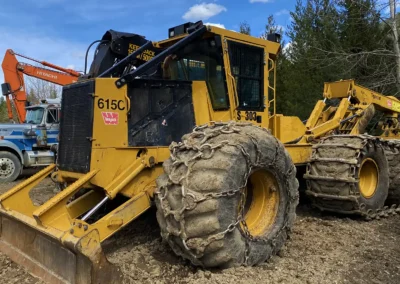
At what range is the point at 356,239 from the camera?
503 cm

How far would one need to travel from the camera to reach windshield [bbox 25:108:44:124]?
12773 mm

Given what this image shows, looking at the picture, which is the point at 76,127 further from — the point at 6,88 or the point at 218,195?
the point at 6,88

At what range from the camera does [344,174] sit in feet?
18.1

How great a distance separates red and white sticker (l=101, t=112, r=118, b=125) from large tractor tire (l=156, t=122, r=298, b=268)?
77 cm

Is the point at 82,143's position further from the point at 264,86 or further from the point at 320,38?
the point at 320,38

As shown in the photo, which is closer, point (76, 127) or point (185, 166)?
point (185, 166)

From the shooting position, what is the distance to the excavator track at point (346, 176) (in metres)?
5.54

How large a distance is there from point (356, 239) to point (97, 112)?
3.42 metres

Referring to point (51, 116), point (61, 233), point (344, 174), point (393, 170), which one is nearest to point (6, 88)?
point (51, 116)

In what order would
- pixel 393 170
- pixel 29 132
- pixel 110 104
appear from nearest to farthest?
1. pixel 110 104
2. pixel 393 170
3. pixel 29 132

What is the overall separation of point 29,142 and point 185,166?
32.9ft

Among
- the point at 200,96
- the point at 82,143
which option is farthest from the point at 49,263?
the point at 200,96

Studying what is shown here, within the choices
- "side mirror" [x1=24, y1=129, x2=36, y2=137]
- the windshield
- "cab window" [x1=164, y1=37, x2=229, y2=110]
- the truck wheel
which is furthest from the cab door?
"cab window" [x1=164, y1=37, x2=229, y2=110]

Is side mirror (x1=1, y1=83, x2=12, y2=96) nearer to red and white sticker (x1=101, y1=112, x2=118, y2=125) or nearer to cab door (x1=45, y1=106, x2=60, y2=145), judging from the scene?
cab door (x1=45, y1=106, x2=60, y2=145)
